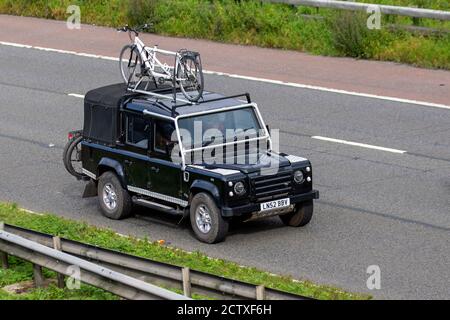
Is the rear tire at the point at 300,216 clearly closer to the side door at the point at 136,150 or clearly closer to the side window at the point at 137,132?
the side door at the point at 136,150

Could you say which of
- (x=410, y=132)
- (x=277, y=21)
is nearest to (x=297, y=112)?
(x=410, y=132)

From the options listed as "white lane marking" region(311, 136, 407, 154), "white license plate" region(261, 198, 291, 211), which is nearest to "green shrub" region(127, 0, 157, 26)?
"white lane marking" region(311, 136, 407, 154)

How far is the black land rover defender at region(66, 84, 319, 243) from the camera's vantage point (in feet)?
52.1

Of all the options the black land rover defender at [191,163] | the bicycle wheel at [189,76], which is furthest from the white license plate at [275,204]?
the bicycle wheel at [189,76]

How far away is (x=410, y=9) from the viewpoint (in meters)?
27.6

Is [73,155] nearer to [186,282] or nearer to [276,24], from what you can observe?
[186,282]

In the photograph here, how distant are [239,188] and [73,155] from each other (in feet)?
13.4

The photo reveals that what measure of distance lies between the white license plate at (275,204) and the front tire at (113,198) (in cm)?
233

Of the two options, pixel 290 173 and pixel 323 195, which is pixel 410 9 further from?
pixel 290 173

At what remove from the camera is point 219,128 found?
16.7 metres

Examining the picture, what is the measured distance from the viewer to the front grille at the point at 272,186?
52.0 ft

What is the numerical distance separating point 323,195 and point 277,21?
1206cm

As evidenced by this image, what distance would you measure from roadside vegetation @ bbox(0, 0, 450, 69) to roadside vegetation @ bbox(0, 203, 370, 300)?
39.5ft

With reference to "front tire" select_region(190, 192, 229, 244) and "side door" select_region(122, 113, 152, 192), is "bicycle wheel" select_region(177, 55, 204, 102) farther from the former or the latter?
"front tire" select_region(190, 192, 229, 244)
